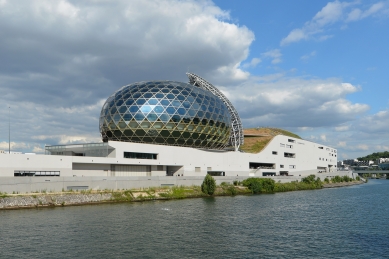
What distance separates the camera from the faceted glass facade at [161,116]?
7306 centimetres

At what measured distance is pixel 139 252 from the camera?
2388cm

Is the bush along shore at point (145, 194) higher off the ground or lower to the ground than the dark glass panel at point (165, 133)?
lower

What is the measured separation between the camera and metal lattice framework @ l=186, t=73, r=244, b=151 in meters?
101

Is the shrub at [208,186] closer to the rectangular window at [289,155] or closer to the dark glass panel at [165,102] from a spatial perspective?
the dark glass panel at [165,102]

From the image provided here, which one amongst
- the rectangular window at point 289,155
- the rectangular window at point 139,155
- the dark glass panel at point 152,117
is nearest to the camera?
the rectangular window at point 139,155

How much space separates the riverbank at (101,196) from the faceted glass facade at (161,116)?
45.4 feet

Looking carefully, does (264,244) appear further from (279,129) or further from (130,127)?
(279,129)

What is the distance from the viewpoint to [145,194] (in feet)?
183

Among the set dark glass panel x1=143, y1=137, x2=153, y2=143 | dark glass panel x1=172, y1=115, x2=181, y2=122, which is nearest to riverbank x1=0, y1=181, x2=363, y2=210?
dark glass panel x1=143, y1=137, x2=153, y2=143

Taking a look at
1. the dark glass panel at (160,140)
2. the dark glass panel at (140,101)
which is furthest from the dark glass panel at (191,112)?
the dark glass panel at (140,101)

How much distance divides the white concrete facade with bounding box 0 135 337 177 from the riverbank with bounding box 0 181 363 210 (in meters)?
7.95

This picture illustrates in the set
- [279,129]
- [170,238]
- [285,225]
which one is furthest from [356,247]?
[279,129]

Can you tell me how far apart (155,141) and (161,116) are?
5.32 metres

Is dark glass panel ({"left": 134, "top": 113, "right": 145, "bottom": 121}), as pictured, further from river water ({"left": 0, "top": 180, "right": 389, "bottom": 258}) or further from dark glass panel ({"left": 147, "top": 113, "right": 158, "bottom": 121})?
river water ({"left": 0, "top": 180, "right": 389, "bottom": 258})
